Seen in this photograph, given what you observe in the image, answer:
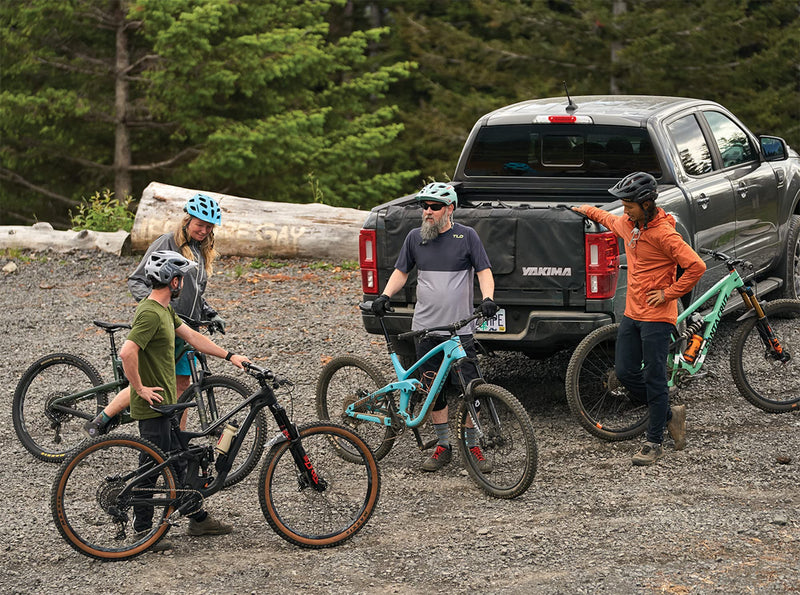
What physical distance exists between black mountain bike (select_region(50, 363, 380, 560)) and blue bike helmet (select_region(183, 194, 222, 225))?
1184mm

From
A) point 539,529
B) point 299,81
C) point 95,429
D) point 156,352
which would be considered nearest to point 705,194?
point 539,529

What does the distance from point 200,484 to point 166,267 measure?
117 centimetres

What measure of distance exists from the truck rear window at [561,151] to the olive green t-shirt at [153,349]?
3.96m

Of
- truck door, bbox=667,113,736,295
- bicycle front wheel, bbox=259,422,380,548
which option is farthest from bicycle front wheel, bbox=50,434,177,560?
truck door, bbox=667,113,736,295

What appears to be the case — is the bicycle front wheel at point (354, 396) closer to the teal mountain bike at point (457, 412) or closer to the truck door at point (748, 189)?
the teal mountain bike at point (457, 412)

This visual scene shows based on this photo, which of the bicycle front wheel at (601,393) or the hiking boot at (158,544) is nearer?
the hiking boot at (158,544)

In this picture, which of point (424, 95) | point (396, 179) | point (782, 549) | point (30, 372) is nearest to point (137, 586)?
point (30, 372)

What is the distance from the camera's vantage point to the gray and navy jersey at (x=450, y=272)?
7.08 m

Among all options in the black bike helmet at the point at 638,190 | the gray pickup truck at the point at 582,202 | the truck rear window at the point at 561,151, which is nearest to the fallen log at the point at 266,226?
the gray pickup truck at the point at 582,202

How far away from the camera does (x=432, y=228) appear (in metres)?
7.07

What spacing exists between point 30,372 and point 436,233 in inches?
118

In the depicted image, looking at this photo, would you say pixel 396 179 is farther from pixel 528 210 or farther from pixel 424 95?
pixel 528 210

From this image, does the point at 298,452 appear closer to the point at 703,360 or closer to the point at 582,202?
the point at 703,360

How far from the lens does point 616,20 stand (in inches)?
1118
